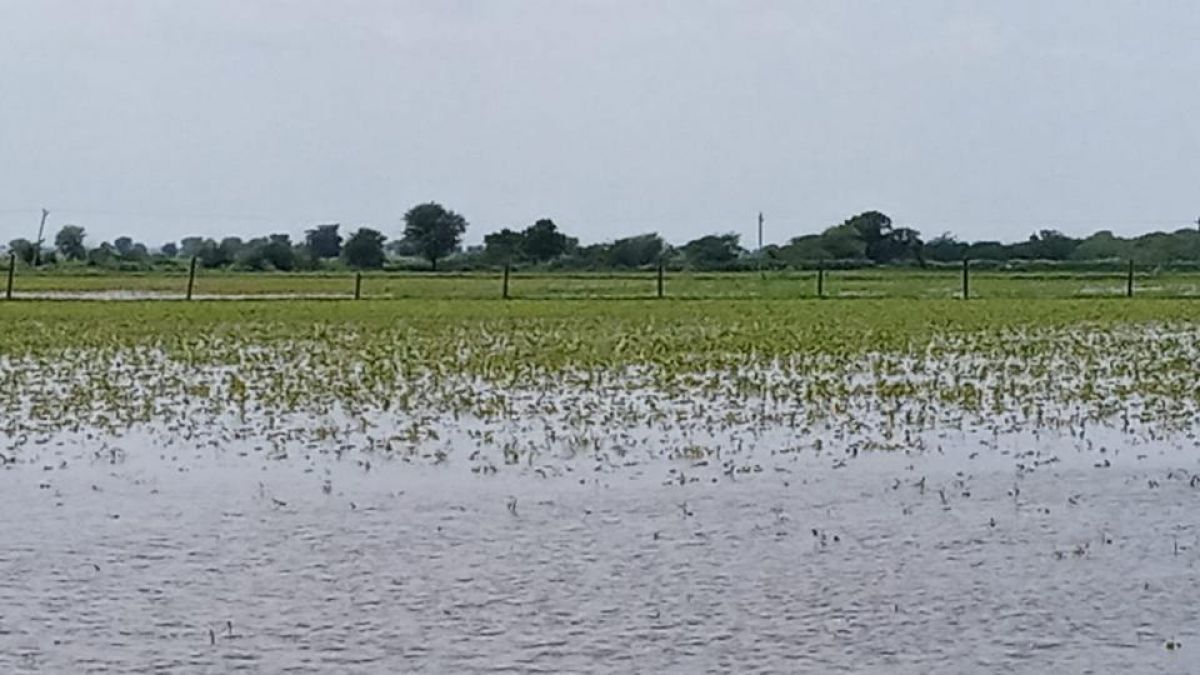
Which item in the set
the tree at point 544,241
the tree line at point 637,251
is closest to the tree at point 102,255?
the tree line at point 637,251

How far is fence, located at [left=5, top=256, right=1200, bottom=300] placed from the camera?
38.9 meters

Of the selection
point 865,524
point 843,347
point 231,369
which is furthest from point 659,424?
point 843,347

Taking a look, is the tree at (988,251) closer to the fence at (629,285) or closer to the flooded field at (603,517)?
the fence at (629,285)

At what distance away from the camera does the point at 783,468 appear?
10.4 metres

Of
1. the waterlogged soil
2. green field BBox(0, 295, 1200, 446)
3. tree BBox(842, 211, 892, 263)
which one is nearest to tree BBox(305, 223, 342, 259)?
tree BBox(842, 211, 892, 263)

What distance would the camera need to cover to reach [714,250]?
2675 inches

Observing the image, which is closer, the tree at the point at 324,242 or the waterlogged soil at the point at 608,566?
the waterlogged soil at the point at 608,566

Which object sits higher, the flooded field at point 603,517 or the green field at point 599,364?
the green field at point 599,364

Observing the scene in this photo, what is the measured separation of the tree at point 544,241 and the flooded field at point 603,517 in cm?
4998

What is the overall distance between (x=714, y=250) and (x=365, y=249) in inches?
555

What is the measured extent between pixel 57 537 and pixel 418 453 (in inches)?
126

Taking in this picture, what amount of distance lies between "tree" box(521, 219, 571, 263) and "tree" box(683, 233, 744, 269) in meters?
4.88

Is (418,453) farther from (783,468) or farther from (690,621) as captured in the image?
(690,621)

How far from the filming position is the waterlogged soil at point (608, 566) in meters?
6.25
